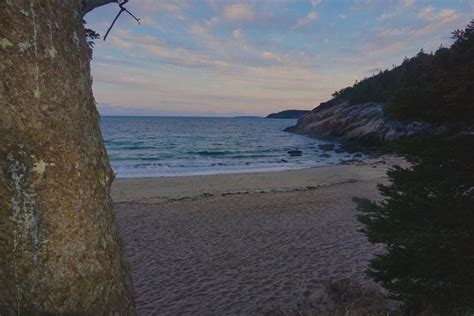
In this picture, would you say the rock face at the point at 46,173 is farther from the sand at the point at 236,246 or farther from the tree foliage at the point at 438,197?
the sand at the point at 236,246

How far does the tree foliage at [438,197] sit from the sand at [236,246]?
2.67m

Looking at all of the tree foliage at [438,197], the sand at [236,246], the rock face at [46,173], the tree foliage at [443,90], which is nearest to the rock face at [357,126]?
the sand at [236,246]

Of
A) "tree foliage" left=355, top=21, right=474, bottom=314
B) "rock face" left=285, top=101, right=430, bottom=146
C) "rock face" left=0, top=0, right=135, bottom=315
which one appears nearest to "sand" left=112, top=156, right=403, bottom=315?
"tree foliage" left=355, top=21, right=474, bottom=314

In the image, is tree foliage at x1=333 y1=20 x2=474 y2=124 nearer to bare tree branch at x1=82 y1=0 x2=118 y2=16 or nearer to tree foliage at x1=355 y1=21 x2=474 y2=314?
tree foliage at x1=355 y1=21 x2=474 y2=314

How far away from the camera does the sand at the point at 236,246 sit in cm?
702

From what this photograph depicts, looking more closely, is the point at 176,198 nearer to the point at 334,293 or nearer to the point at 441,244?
the point at 334,293

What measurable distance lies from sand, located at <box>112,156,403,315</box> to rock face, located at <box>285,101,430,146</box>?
23.3m

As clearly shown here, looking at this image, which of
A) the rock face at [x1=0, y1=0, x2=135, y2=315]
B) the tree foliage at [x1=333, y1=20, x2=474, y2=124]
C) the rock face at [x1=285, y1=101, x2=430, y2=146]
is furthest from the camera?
the rock face at [x1=285, y1=101, x2=430, y2=146]

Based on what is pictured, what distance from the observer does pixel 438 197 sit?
421 centimetres

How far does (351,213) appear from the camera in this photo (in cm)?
1352

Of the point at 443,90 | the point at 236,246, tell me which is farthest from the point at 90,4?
the point at 236,246

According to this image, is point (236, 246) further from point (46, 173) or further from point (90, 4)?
point (46, 173)

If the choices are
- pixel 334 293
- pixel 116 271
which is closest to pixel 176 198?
pixel 334 293

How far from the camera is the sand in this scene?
702cm
